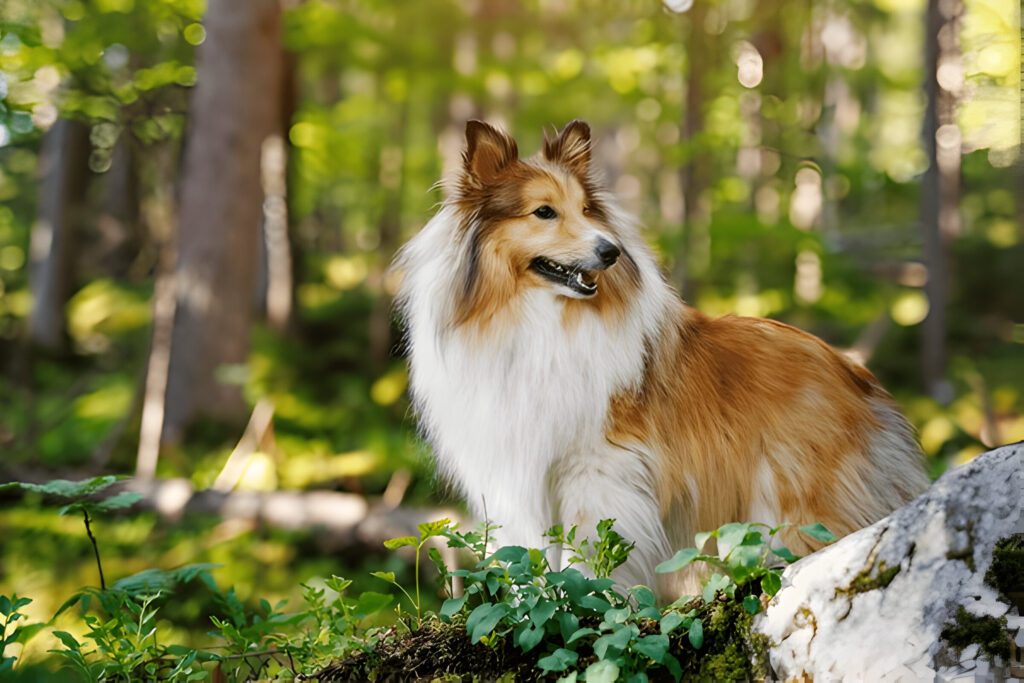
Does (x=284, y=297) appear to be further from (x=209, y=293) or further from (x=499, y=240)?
(x=499, y=240)

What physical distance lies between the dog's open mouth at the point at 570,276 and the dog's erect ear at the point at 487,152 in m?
0.47

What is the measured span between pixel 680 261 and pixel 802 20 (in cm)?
427

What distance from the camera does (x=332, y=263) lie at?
48.7ft

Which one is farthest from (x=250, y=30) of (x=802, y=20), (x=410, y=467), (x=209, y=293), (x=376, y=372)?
(x=802, y=20)

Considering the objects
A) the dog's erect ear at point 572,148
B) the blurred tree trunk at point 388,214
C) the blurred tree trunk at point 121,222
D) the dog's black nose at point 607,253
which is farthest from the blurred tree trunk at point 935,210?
the blurred tree trunk at point 121,222

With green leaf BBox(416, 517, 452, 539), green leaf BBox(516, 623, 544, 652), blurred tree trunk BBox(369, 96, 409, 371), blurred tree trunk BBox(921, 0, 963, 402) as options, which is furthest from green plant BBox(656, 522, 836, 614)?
blurred tree trunk BBox(921, 0, 963, 402)

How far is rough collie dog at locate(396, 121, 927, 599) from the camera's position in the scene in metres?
3.34

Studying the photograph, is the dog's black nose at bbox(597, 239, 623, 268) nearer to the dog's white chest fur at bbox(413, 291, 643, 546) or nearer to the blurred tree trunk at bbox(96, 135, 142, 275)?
the dog's white chest fur at bbox(413, 291, 643, 546)

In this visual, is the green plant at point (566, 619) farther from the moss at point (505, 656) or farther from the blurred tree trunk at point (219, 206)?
the blurred tree trunk at point (219, 206)

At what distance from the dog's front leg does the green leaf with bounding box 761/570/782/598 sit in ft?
3.77

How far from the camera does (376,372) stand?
10609 mm

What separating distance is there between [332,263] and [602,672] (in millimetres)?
13377

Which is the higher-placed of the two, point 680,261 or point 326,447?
point 680,261

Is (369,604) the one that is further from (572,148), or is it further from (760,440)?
(572,148)
